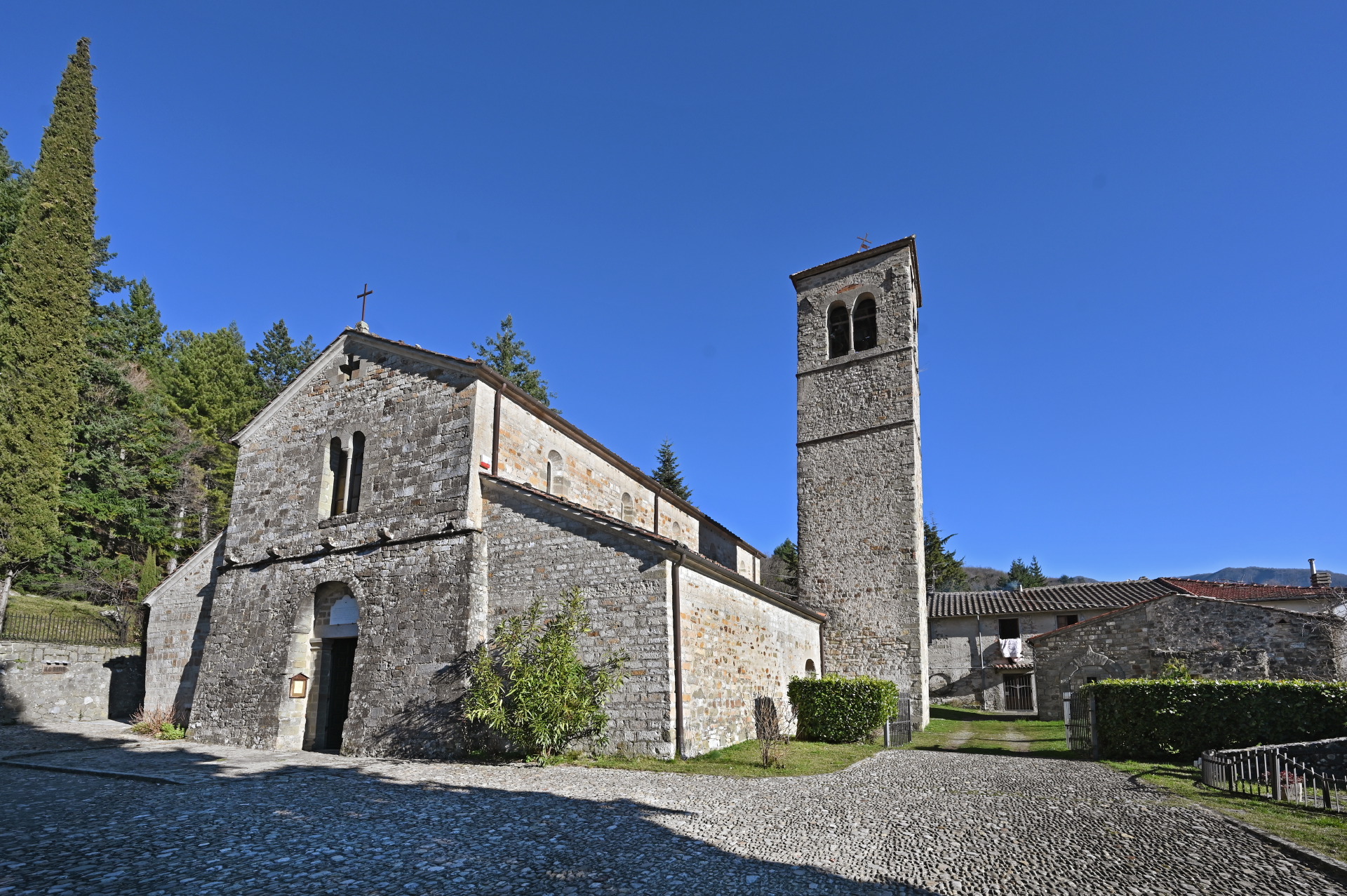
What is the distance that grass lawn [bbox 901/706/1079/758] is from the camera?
1700 centimetres

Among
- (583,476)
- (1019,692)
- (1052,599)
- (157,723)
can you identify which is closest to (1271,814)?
(583,476)

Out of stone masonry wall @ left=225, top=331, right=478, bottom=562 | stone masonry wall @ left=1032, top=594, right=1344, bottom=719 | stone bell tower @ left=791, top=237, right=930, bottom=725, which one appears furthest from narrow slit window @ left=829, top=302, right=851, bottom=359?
stone masonry wall @ left=225, top=331, right=478, bottom=562

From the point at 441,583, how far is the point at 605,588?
352 centimetres

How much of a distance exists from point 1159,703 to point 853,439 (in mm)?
11254

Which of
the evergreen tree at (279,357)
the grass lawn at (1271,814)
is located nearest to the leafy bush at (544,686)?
the grass lawn at (1271,814)

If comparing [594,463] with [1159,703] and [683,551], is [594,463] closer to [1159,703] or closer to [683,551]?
[683,551]

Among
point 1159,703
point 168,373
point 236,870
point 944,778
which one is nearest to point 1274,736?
point 1159,703

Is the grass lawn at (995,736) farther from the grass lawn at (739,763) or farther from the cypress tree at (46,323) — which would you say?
the cypress tree at (46,323)

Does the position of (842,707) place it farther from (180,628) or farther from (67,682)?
(67,682)

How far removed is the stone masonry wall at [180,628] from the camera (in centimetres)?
1864

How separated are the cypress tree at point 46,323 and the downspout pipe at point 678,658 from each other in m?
21.4

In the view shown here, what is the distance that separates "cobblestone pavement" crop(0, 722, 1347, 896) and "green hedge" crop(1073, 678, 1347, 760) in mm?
3765

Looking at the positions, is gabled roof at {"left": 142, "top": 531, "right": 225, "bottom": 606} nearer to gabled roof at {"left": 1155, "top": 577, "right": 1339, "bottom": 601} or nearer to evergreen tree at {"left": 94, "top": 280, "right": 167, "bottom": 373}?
evergreen tree at {"left": 94, "top": 280, "right": 167, "bottom": 373}

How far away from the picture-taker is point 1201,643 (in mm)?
20000
